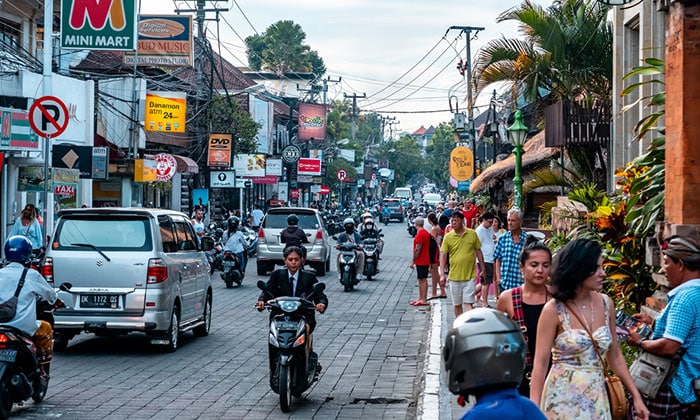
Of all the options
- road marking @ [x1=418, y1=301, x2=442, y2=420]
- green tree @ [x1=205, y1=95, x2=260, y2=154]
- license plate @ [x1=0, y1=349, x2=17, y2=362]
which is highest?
green tree @ [x1=205, y1=95, x2=260, y2=154]

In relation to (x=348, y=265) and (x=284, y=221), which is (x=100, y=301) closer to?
(x=348, y=265)

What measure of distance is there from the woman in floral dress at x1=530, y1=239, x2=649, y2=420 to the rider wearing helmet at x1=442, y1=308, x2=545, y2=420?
234 centimetres

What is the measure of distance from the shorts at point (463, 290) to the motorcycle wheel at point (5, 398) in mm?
8231

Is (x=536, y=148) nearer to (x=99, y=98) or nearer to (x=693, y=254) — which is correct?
(x=99, y=98)

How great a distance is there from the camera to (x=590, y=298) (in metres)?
5.77

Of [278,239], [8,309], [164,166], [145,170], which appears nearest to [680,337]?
[8,309]

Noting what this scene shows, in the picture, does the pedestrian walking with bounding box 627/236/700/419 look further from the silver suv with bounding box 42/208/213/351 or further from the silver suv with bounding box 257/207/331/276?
the silver suv with bounding box 257/207/331/276

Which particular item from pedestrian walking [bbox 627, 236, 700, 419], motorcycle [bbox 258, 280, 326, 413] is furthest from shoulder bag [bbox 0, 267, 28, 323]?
pedestrian walking [bbox 627, 236, 700, 419]

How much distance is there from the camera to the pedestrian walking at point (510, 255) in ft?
41.2

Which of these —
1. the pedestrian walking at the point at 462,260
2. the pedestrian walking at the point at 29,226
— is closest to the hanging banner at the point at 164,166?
the pedestrian walking at the point at 29,226

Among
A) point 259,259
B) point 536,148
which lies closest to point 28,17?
point 259,259

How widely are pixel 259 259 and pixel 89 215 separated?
626 inches

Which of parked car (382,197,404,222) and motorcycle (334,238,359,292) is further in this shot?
parked car (382,197,404,222)

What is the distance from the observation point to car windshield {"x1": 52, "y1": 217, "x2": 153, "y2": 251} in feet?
43.8
